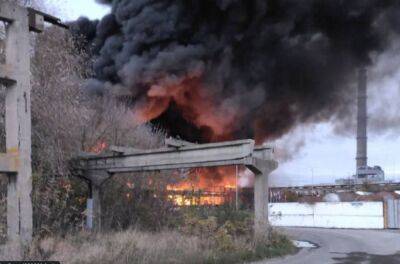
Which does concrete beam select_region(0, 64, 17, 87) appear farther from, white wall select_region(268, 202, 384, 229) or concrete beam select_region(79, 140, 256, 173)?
white wall select_region(268, 202, 384, 229)

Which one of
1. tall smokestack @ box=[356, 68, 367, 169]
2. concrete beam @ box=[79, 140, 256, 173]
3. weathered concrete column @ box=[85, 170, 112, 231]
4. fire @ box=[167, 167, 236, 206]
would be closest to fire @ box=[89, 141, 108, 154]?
concrete beam @ box=[79, 140, 256, 173]

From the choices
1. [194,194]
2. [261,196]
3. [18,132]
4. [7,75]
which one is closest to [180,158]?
[261,196]

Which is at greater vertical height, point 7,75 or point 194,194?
point 7,75

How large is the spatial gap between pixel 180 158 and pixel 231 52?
1873 cm

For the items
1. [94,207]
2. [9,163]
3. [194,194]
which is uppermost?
[9,163]

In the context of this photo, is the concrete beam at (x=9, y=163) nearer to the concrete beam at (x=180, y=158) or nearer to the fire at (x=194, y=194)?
the concrete beam at (x=180, y=158)

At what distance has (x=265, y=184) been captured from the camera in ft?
55.2

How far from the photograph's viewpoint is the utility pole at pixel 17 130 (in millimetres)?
11484

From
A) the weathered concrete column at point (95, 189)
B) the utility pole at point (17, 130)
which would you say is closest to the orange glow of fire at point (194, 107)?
the weathered concrete column at point (95, 189)

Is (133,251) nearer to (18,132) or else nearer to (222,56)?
(18,132)

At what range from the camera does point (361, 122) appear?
2173 inches

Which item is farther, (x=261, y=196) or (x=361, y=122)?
(x=361, y=122)

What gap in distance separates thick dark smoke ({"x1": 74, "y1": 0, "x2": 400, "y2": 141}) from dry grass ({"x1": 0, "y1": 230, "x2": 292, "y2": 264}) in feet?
59.4

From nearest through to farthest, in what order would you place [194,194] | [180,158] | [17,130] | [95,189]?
[17,130] < [180,158] < [95,189] < [194,194]
